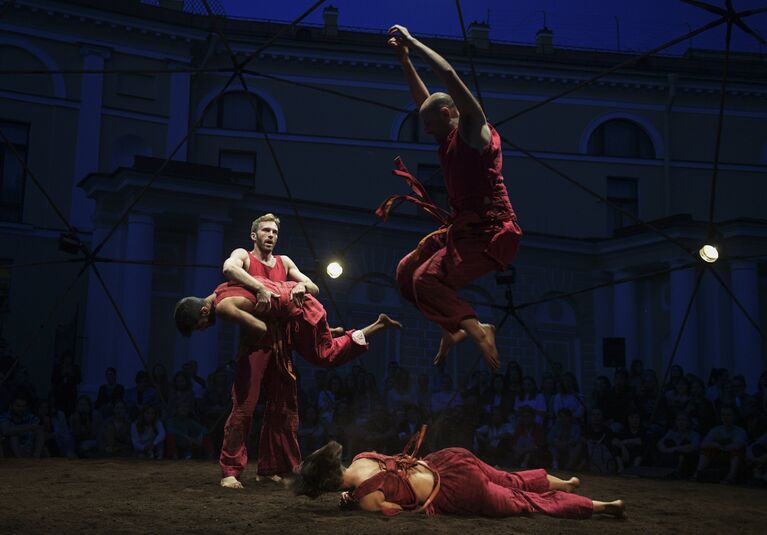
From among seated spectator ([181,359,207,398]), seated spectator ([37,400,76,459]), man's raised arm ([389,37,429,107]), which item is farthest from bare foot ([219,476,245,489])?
seated spectator ([181,359,207,398])

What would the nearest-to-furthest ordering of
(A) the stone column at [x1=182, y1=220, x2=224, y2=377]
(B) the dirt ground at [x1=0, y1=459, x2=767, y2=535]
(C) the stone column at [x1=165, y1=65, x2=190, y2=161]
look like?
(B) the dirt ground at [x1=0, y1=459, x2=767, y2=535], (A) the stone column at [x1=182, y1=220, x2=224, y2=377], (C) the stone column at [x1=165, y1=65, x2=190, y2=161]

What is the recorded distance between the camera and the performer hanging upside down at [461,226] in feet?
16.4

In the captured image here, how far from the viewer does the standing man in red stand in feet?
20.3

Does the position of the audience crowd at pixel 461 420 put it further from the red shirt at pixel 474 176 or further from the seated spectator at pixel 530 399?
the red shirt at pixel 474 176

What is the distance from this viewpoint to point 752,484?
8.45 m

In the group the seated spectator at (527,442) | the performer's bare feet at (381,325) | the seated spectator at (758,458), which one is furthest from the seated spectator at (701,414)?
the performer's bare feet at (381,325)

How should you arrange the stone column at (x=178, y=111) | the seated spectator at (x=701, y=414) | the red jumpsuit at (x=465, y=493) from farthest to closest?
the stone column at (x=178, y=111) → the seated spectator at (x=701, y=414) → the red jumpsuit at (x=465, y=493)

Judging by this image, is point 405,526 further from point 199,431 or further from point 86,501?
point 199,431

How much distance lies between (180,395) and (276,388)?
3.85 meters

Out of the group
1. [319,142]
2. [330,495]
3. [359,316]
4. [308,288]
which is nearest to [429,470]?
[330,495]

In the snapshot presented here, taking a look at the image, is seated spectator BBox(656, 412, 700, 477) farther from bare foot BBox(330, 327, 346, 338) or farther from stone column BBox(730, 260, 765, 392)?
stone column BBox(730, 260, 765, 392)

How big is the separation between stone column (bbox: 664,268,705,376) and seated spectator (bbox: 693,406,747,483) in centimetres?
742

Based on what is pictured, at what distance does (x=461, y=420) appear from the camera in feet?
34.3

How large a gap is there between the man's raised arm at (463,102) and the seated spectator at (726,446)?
207 inches
